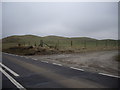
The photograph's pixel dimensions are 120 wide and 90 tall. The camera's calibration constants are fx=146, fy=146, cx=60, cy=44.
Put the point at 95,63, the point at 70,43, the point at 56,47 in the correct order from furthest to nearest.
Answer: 1. the point at 70,43
2. the point at 56,47
3. the point at 95,63

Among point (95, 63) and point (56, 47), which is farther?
point (56, 47)

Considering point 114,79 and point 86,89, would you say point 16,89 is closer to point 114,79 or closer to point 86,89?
point 86,89

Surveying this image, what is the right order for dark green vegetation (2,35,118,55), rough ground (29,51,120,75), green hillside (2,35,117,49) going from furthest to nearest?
green hillside (2,35,117,49), dark green vegetation (2,35,118,55), rough ground (29,51,120,75)

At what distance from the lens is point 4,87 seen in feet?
20.9

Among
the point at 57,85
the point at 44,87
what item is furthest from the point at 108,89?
the point at 44,87

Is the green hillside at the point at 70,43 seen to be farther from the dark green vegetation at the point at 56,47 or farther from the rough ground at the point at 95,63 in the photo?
the rough ground at the point at 95,63

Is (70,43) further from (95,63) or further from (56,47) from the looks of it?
(95,63)

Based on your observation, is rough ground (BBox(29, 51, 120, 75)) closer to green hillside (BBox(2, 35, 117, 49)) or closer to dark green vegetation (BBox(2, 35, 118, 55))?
dark green vegetation (BBox(2, 35, 118, 55))

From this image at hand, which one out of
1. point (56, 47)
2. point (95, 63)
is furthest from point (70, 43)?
point (95, 63)

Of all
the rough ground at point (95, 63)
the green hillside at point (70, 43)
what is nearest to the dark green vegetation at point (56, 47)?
the green hillside at point (70, 43)

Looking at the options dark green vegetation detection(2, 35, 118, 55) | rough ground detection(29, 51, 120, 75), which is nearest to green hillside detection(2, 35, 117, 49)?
dark green vegetation detection(2, 35, 118, 55)

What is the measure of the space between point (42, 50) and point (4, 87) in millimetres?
18926

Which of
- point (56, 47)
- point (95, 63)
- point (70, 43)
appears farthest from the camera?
point (70, 43)

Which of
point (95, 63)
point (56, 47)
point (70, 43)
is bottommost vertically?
point (95, 63)
